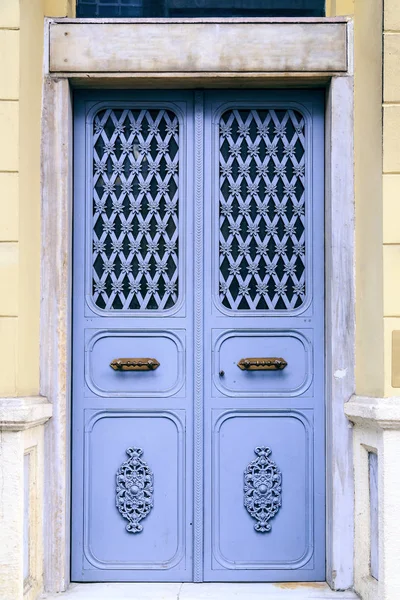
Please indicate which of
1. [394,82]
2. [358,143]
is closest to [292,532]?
[358,143]

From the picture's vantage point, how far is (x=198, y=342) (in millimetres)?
5105

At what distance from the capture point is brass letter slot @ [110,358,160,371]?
5.07 m

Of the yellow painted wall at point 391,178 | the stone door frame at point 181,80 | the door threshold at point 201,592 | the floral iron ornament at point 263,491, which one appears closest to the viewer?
the yellow painted wall at point 391,178

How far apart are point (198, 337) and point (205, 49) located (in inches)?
64.5

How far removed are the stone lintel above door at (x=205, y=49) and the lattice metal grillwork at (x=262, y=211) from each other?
0.33 m

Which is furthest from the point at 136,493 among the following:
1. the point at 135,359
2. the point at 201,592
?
the point at 135,359

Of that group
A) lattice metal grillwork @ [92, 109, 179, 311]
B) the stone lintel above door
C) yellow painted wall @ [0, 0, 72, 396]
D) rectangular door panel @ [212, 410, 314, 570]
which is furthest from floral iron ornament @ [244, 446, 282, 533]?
the stone lintel above door

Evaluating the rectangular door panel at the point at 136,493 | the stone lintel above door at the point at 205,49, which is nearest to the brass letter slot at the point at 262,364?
the rectangular door panel at the point at 136,493

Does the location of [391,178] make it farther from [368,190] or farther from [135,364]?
[135,364]

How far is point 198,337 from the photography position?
5105 mm

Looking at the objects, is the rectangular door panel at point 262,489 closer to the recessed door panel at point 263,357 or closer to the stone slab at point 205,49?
the recessed door panel at point 263,357

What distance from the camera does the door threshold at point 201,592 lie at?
478cm

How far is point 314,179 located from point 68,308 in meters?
1.62

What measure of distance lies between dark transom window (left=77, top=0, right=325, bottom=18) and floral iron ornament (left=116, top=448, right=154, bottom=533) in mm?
2575
